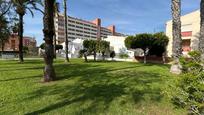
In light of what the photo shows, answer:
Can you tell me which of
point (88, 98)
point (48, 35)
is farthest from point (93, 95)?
point (48, 35)

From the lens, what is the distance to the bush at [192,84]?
20.8ft

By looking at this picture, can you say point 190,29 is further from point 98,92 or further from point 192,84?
point 192,84

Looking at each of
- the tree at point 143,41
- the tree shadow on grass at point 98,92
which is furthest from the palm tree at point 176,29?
the tree at point 143,41

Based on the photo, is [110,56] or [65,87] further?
[110,56]

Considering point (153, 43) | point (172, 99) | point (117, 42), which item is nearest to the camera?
point (172, 99)

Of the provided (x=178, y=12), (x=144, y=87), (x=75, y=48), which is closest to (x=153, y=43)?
(x=178, y=12)

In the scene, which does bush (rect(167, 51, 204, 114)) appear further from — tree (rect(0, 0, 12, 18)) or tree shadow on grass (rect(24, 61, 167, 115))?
tree (rect(0, 0, 12, 18))

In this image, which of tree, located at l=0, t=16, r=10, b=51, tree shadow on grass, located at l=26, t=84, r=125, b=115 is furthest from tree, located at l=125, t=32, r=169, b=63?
tree shadow on grass, located at l=26, t=84, r=125, b=115

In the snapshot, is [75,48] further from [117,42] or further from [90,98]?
[90,98]

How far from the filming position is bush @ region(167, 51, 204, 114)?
6.35 metres

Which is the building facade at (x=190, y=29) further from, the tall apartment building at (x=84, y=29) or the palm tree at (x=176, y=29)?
the tall apartment building at (x=84, y=29)

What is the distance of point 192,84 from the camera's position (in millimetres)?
6477

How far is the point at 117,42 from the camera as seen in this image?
206 ft

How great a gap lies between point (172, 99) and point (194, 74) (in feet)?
Answer: 4.39
